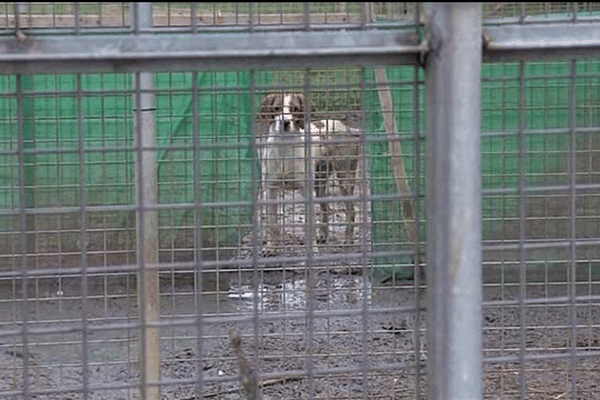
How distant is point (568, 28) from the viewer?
277 centimetres

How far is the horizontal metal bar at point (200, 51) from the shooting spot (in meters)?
2.62

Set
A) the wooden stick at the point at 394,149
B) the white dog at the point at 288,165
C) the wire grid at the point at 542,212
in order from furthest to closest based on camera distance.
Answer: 1. the wire grid at the point at 542,212
2. the white dog at the point at 288,165
3. the wooden stick at the point at 394,149

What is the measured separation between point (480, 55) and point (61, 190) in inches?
198

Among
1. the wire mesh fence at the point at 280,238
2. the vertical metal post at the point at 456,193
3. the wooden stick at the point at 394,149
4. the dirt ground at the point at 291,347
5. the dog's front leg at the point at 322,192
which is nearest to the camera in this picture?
the vertical metal post at the point at 456,193

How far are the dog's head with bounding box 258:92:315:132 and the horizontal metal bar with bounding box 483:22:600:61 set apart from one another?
10.7 ft

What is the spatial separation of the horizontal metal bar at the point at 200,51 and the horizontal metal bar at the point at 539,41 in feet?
0.67

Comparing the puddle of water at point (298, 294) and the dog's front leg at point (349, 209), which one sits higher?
the dog's front leg at point (349, 209)

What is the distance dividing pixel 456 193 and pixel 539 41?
497 mm

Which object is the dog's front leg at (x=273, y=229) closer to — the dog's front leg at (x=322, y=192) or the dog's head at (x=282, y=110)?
the dog's front leg at (x=322, y=192)

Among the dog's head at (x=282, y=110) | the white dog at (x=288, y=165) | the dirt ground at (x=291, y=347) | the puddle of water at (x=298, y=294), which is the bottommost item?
the dirt ground at (x=291, y=347)

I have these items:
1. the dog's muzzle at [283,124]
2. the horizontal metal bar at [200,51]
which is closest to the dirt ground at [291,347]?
the dog's muzzle at [283,124]

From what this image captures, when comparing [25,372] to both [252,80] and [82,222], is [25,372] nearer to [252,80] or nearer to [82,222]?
[82,222]

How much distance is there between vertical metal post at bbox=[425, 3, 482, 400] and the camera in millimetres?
2586

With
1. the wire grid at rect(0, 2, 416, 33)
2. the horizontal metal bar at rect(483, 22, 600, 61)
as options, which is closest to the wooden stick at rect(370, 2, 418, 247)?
the wire grid at rect(0, 2, 416, 33)
